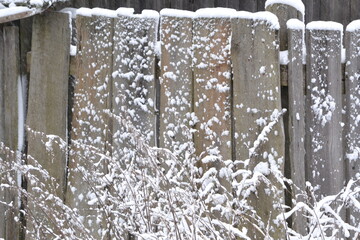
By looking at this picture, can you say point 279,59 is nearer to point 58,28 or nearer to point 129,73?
point 129,73

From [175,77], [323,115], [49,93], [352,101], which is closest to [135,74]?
[175,77]

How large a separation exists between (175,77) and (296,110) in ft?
2.21

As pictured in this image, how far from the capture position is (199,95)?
128 inches

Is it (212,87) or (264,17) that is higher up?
(264,17)

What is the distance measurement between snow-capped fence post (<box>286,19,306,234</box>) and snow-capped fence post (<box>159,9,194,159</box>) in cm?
54

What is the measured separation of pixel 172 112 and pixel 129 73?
32 centimetres

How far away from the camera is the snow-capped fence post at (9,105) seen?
11.0ft

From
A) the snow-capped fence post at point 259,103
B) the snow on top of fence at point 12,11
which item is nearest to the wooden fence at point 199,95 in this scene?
the snow-capped fence post at point 259,103

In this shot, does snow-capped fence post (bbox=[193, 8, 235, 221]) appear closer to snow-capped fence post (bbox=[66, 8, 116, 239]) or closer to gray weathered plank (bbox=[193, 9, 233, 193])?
gray weathered plank (bbox=[193, 9, 233, 193])

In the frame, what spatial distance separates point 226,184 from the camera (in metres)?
3.20

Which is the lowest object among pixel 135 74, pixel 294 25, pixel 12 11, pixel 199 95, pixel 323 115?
pixel 323 115

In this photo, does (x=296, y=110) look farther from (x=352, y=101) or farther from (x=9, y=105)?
(x=9, y=105)

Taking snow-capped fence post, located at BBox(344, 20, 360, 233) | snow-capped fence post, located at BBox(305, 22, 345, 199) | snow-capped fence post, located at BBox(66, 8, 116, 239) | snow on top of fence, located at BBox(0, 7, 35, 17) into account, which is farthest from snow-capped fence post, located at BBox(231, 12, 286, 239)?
snow on top of fence, located at BBox(0, 7, 35, 17)

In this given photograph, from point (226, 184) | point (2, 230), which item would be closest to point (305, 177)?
point (226, 184)
